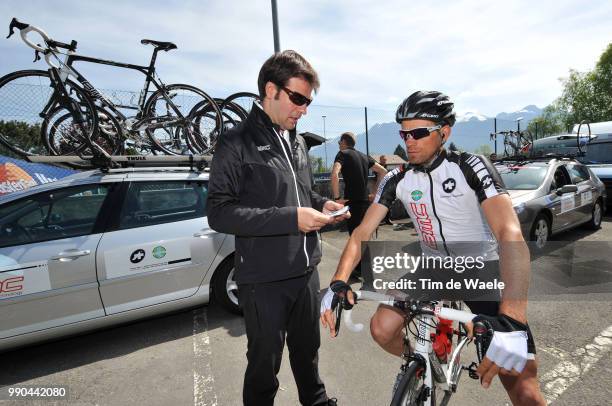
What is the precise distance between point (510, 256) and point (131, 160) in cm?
350

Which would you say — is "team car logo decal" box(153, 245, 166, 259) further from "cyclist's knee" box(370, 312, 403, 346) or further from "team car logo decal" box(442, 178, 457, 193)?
"team car logo decal" box(442, 178, 457, 193)

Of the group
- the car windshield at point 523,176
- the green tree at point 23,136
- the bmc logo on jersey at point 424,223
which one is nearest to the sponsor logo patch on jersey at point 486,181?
the bmc logo on jersey at point 424,223

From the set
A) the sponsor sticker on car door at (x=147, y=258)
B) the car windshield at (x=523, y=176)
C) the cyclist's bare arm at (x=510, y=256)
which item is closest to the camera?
the cyclist's bare arm at (x=510, y=256)

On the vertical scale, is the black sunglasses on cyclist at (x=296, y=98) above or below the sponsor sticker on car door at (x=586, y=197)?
above

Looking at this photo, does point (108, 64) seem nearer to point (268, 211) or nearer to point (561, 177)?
point (268, 211)

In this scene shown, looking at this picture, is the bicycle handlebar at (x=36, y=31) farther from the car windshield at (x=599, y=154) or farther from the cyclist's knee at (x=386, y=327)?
the car windshield at (x=599, y=154)

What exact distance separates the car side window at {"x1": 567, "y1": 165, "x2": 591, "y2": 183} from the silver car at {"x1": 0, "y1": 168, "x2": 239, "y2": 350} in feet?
21.9

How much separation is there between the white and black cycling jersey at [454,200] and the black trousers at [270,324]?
2.53ft

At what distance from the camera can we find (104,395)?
2.66 m

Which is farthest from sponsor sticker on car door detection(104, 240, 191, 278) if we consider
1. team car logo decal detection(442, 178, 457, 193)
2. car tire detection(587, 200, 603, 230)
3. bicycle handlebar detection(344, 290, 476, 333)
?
car tire detection(587, 200, 603, 230)

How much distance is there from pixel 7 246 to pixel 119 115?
2.07 m

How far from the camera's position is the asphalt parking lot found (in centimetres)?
255

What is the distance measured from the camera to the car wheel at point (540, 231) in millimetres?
5314

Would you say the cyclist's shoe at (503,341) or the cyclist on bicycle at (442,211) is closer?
the cyclist's shoe at (503,341)
